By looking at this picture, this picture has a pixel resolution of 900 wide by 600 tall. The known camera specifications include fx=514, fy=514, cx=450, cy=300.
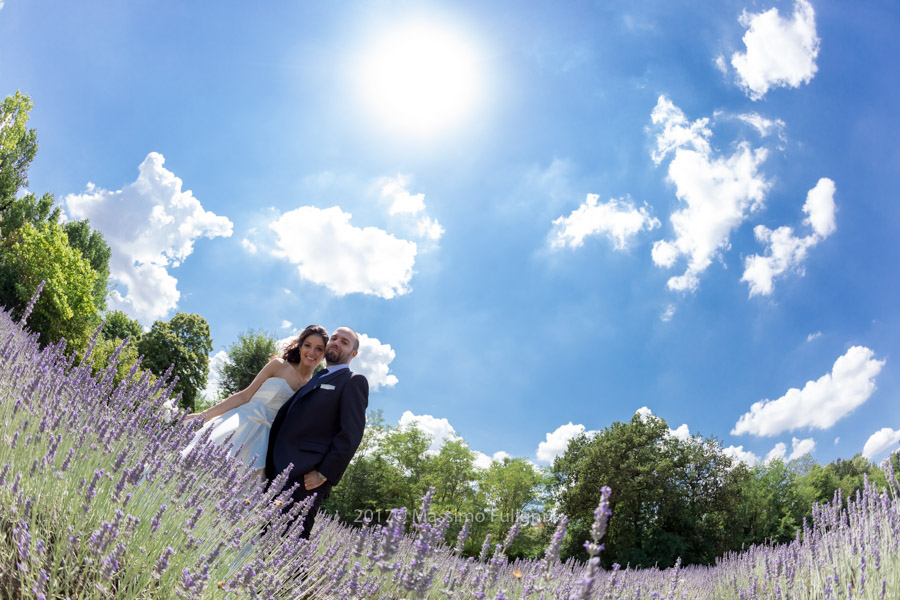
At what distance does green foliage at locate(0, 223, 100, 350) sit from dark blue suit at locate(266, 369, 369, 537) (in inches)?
776

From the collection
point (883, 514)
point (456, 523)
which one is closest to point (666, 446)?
point (456, 523)

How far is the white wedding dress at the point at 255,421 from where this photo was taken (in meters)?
3.76

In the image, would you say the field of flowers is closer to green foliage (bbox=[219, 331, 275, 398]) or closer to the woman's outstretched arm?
the woman's outstretched arm

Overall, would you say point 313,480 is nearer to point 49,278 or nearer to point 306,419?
point 306,419

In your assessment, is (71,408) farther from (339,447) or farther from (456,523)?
(456,523)

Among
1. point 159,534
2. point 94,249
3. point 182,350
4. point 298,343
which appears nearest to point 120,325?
point 94,249

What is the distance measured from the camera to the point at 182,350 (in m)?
21.9

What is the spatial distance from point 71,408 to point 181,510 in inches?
42.0

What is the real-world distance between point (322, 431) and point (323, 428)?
2 cm

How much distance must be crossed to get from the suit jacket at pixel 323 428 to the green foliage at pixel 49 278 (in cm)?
1970

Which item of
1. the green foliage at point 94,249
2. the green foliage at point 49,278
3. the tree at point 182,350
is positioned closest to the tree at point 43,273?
the green foliage at point 49,278

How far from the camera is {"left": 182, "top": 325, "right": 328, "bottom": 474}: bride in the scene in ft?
12.4

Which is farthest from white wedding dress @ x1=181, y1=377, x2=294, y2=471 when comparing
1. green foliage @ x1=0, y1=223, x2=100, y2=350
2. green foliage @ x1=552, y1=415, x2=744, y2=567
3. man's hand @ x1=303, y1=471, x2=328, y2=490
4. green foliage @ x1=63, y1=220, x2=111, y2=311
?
green foliage @ x1=63, y1=220, x2=111, y2=311

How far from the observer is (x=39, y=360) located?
3.52 m
